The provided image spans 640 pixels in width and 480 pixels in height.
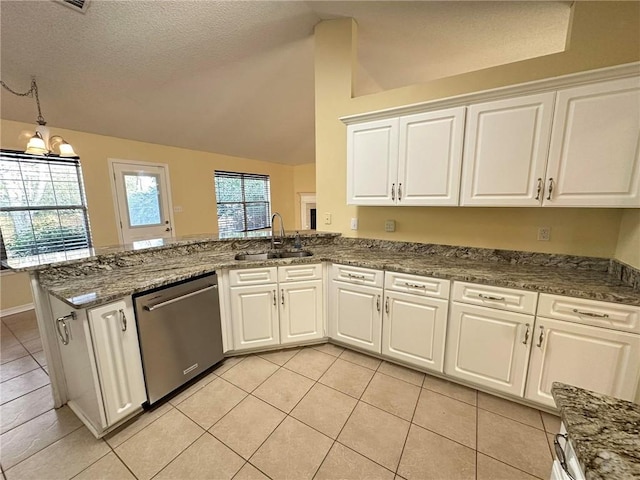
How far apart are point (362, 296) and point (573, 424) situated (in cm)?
164

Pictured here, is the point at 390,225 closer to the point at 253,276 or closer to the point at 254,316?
the point at 253,276

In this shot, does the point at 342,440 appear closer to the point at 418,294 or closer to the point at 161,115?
the point at 418,294

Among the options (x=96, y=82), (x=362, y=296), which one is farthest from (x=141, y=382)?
(x=96, y=82)

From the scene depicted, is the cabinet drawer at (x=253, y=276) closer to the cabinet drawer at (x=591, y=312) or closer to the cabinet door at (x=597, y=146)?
the cabinet drawer at (x=591, y=312)

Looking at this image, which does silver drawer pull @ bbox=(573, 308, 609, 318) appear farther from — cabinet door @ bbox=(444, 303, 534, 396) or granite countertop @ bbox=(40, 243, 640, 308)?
cabinet door @ bbox=(444, 303, 534, 396)

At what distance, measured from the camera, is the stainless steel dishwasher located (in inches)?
65.9

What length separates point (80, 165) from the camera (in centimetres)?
357

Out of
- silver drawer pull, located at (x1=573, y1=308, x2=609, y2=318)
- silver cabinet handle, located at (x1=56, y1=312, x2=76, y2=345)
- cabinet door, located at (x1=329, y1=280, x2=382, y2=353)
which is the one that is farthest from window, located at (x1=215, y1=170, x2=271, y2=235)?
silver drawer pull, located at (x1=573, y1=308, x2=609, y2=318)

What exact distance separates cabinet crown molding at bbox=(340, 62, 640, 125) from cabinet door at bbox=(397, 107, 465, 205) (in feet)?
0.18

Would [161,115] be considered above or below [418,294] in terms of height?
above

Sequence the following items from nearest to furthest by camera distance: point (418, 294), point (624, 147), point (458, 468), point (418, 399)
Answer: point (458, 468)
point (624, 147)
point (418, 399)
point (418, 294)

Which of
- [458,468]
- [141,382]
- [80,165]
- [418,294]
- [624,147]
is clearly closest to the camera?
[458,468]

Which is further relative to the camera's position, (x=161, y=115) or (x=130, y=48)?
(x=161, y=115)

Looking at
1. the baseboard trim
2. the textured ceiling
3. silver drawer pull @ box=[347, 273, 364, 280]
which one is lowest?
the baseboard trim
